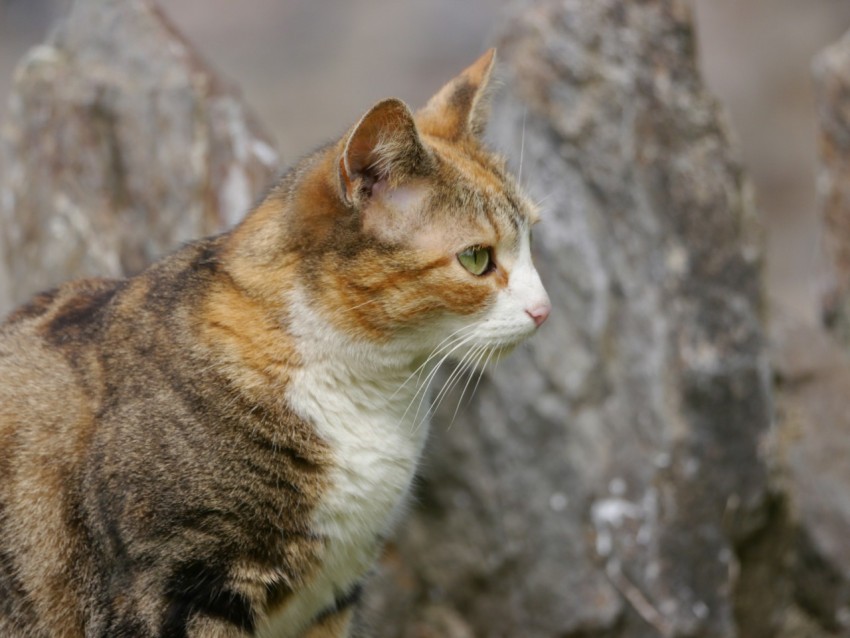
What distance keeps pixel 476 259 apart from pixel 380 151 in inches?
16.8

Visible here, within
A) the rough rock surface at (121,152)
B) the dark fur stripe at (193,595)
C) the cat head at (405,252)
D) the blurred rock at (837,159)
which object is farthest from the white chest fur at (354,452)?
the blurred rock at (837,159)

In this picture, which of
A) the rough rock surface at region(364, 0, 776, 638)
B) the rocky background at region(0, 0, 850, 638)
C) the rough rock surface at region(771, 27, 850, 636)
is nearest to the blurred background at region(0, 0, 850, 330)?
the rough rock surface at region(771, 27, 850, 636)

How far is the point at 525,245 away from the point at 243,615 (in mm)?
1355

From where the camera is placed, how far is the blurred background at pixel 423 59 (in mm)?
12938

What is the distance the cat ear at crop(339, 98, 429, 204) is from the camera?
2.91 meters

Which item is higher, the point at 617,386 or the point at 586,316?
the point at 586,316

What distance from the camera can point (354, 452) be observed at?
3.17 metres

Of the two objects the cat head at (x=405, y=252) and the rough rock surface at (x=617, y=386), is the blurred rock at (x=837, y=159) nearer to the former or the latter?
the rough rock surface at (x=617, y=386)

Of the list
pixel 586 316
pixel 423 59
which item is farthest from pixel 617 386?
pixel 423 59

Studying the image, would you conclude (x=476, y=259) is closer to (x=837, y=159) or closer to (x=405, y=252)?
(x=405, y=252)

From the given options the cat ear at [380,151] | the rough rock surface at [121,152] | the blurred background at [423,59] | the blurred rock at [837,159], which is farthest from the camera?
the blurred background at [423,59]

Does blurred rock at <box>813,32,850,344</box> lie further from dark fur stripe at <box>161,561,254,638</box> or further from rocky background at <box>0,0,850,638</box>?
dark fur stripe at <box>161,561,254,638</box>

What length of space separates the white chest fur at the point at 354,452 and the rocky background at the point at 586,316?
176 centimetres

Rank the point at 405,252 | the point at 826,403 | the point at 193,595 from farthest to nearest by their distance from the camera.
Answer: the point at 826,403
the point at 405,252
the point at 193,595
